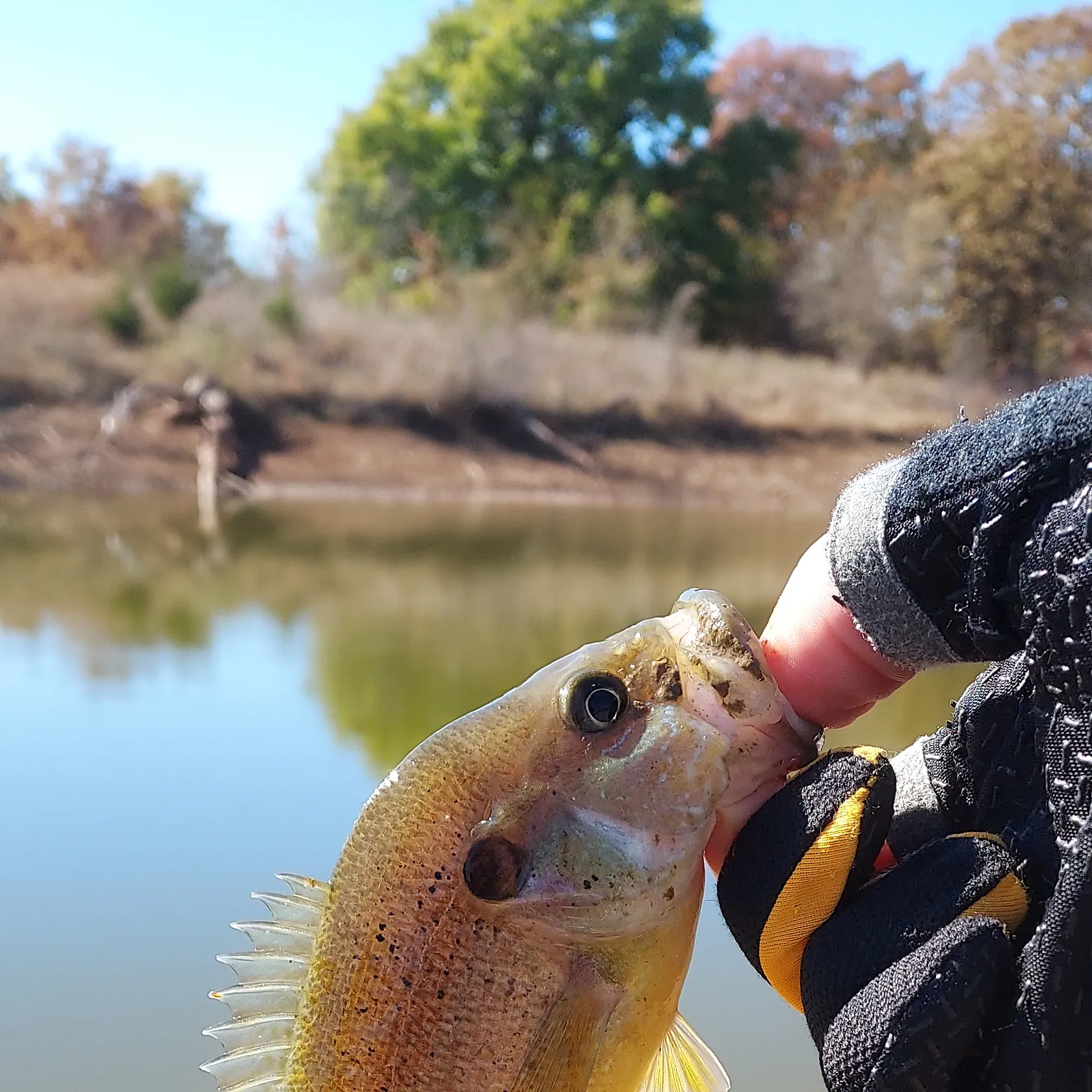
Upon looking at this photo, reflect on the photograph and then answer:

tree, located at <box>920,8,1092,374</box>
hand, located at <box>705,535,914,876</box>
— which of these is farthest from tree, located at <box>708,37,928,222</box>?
Answer: hand, located at <box>705,535,914,876</box>

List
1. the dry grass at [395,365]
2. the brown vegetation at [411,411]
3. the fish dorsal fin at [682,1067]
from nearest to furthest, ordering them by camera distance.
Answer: the fish dorsal fin at [682,1067] < the brown vegetation at [411,411] < the dry grass at [395,365]

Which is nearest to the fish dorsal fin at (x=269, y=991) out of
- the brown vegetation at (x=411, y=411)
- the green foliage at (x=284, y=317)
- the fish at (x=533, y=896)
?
the fish at (x=533, y=896)

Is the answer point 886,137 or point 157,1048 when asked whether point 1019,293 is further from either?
point 157,1048

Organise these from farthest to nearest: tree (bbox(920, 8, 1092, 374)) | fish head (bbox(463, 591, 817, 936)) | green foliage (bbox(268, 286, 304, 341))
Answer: tree (bbox(920, 8, 1092, 374)) < green foliage (bbox(268, 286, 304, 341)) < fish head (bbox(463, 591, 817, 936))

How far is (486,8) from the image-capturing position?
24.0 m

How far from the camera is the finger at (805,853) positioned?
4.33 ft

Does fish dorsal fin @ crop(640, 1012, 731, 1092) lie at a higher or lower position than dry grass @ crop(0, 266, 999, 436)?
→ lower

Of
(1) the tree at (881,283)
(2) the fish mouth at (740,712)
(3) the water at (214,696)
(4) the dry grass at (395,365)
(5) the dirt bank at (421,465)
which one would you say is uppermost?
(1) the tree at (881,283)

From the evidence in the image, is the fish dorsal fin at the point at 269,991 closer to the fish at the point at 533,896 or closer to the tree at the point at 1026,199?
the fish at the point at 533,896

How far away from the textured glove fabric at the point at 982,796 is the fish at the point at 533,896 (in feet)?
0.37

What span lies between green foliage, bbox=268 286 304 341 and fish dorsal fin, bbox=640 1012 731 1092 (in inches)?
623

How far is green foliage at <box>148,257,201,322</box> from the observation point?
1611 centimetres

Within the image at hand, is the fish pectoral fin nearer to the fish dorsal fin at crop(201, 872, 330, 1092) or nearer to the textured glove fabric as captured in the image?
the textured glove fabric

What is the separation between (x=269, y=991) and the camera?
1511 mm
